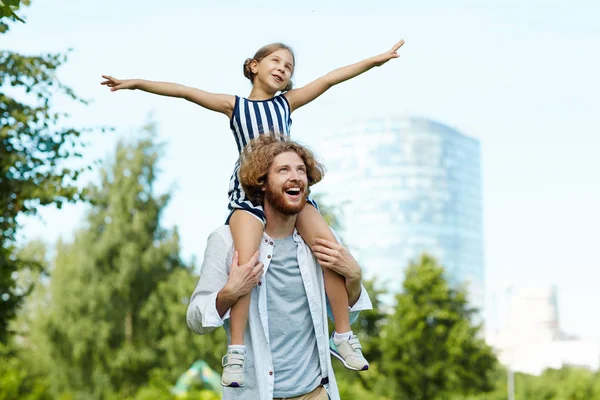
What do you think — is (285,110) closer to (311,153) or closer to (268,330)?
(311,153)

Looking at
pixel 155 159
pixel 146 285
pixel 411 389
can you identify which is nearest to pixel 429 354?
pixel 411 389

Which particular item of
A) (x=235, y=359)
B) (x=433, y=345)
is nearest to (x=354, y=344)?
(x=235, y=359)

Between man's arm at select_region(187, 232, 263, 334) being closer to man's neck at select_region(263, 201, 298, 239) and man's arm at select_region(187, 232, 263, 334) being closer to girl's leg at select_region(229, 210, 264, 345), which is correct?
girl's leg at select_region(229, 210, 264, 345)

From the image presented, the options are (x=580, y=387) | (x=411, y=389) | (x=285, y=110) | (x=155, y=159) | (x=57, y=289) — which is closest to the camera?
(x=285, y=110)

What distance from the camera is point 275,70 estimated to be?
4.46 m

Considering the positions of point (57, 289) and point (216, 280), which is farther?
point (57, 289)

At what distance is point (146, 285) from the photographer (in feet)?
101

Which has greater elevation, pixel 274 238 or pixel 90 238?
pixel 90 238

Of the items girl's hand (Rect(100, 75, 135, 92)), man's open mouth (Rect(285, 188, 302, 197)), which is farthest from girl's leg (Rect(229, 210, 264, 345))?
girl's hand (Rect(100, 75, 135, 92))

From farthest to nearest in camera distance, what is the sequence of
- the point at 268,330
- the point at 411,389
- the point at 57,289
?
the point at 57,289
the point at 411,389
the point at 268,330

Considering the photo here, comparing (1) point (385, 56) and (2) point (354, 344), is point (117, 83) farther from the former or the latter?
(2) point (354, 344)

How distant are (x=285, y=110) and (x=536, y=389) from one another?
22077 mm

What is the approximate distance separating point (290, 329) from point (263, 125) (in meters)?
1.16

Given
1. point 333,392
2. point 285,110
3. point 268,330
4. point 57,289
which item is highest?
point 57,289
